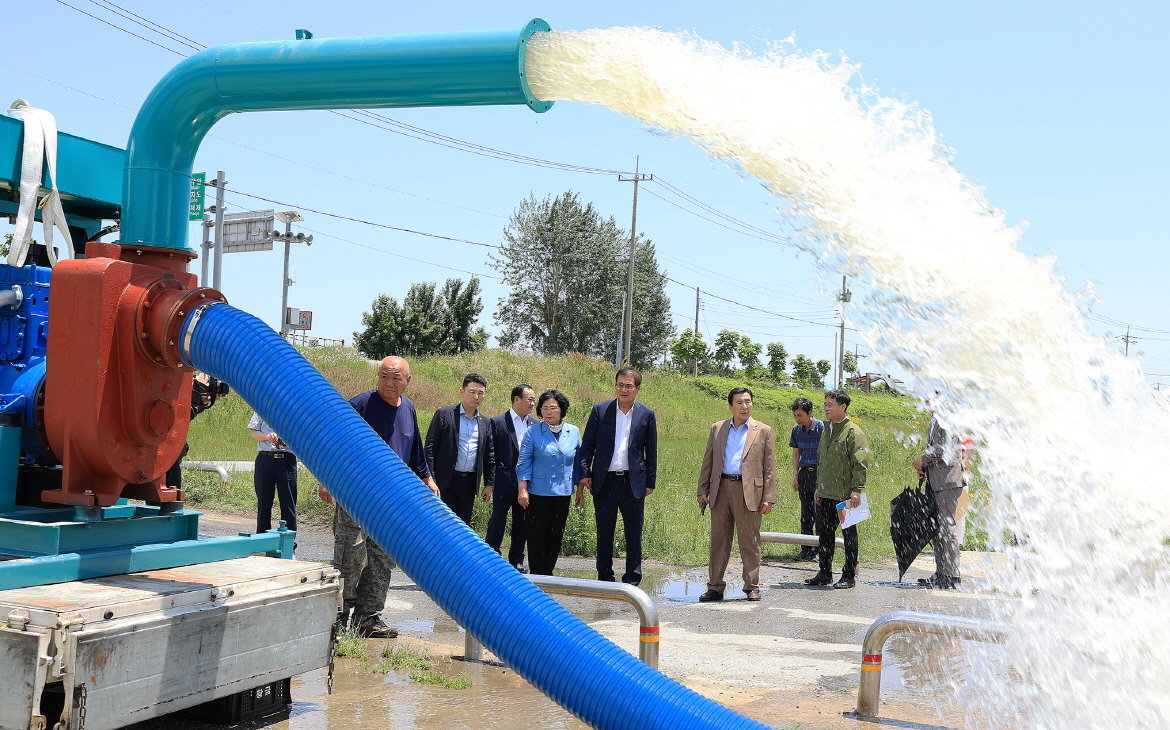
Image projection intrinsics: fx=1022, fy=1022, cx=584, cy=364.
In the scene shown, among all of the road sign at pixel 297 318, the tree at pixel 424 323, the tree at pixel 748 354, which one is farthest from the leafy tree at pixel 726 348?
the road sign at pixel 297 318

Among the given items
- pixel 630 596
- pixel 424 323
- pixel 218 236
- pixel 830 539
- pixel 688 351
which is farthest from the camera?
pixel 688 351

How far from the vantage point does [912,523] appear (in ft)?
33.3

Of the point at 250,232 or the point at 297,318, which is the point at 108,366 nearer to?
the point at 250,232

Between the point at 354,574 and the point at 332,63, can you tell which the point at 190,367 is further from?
the point at 354,574

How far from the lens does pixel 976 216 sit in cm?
456

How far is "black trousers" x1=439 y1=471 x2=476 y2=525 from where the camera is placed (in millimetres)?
8867

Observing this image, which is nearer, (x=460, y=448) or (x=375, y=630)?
(x=375, y=630)

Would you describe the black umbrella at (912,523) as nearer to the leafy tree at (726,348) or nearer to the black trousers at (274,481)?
the black trousers at (274,481)

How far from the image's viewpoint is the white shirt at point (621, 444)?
9.22 meters

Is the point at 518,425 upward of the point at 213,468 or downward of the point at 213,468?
upward

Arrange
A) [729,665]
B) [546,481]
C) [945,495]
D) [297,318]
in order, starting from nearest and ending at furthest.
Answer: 1. [729,665]
2. [546,481]
3. [945,495]
4. [297,318]

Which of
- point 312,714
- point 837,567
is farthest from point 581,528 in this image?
point 312,714

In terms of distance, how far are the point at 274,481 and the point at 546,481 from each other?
2.54m

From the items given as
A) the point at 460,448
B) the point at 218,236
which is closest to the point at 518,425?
the point at 460,448
